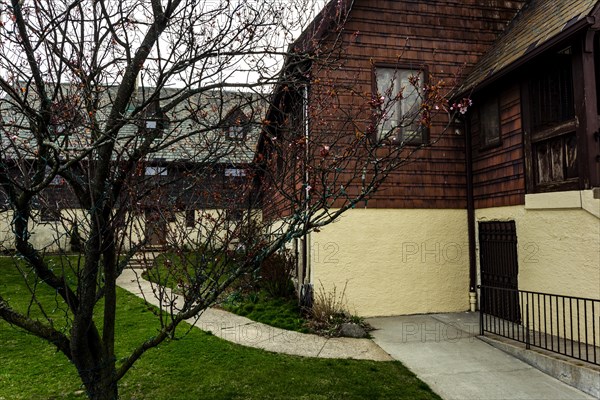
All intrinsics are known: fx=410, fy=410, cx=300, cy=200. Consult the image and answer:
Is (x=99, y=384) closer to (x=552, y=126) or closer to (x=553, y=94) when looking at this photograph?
(x=552, y=126)

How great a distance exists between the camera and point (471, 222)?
28.7 feet

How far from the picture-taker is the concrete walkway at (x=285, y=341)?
6.11m

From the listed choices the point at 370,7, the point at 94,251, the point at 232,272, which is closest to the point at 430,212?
the point at 370,7

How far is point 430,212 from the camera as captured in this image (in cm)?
868

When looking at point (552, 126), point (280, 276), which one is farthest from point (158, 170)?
point (552, 126)

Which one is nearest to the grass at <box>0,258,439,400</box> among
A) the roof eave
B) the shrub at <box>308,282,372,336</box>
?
the shrub at <box>308,282,372,336</box>

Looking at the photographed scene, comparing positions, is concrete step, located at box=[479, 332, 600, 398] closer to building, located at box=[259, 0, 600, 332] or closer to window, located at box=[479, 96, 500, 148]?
building, located at box=[259, 0, 600, 332]

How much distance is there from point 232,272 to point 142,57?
188cm

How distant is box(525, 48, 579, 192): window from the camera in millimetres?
6371

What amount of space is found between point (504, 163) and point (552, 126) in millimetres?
1213

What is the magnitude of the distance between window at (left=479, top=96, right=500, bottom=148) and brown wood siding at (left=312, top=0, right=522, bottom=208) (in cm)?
56

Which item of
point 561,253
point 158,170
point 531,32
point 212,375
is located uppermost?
point 531,32

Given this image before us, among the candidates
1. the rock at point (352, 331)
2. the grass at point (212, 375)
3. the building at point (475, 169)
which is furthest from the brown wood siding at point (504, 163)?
the grass at point (212, 375)

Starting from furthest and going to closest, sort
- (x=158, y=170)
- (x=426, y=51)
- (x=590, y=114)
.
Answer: (x=426, y=51)
(x=590, y=114)
(x=158, y=170)
